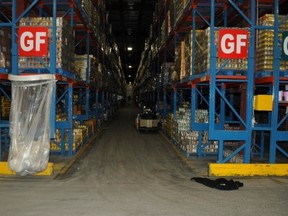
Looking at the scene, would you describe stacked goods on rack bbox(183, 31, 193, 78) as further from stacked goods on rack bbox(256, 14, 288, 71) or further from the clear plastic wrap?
the clear plastic wrap

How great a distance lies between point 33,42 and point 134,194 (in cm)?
453

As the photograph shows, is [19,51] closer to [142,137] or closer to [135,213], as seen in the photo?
[135,213]

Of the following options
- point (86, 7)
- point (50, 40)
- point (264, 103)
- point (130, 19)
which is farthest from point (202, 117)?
point (130, 19)

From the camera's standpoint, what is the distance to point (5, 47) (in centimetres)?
973

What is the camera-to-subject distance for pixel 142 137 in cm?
1691

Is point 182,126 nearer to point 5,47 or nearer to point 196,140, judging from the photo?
point 196,140

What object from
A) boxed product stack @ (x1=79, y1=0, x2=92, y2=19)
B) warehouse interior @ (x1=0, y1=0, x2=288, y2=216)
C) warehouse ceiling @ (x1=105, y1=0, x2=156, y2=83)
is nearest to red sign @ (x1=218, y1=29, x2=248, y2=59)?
warehouse interior @ (x1=0, y1=0, x2=288, y2=216)

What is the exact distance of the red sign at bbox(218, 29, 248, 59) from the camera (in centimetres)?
838

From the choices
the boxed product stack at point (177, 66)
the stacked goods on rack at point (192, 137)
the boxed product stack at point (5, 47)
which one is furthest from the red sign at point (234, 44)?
the boxed product stack at point (5, 47)

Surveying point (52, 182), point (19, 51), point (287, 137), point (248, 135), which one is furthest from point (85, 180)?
point (287, 137)

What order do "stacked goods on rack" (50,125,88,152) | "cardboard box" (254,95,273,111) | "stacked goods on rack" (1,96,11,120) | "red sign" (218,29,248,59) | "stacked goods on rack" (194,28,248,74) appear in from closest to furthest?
1. "red sign" (218,29,248,59)
2. "cardboard box" (254,95,273,111)
3. "stacked goods on rack" (194,28,248,74)
4. "stacked goods on rack" (50,125,88,152)
5. "stacked goods on rack" (1,96,11,120)

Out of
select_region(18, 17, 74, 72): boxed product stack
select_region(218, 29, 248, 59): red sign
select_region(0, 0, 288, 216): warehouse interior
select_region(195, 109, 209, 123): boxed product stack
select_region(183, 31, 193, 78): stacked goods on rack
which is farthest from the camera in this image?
select_region(195, 109, 209, 123): boxed product stack

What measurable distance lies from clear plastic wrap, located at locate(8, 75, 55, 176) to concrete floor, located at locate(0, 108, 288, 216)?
0.41 metres

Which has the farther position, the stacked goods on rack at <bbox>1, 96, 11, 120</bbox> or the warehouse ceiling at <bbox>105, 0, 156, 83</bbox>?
the warehouse ceiling at <bbox>105, 0, 156, 83</bbox>
